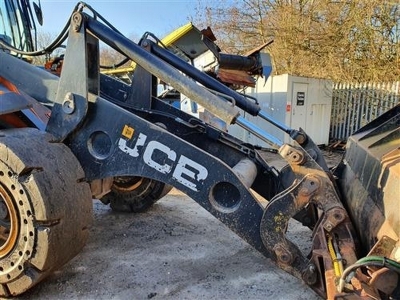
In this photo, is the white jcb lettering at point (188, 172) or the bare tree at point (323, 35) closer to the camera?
the white jcb lettering at point (188, 172)

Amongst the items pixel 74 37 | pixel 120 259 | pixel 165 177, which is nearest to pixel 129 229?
Answer: pixel 120 259

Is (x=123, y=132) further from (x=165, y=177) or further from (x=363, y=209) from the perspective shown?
(x=363, y=209)

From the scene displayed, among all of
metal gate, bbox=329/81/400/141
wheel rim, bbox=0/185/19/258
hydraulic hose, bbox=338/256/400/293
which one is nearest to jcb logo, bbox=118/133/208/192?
wheel rim, bbox=0/185/19/258

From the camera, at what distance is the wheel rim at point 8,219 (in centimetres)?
238

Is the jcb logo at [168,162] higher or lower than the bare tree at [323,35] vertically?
lower

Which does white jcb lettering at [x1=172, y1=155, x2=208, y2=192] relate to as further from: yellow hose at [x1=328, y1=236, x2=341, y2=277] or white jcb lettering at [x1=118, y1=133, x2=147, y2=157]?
yellow hose at [x1=328, y1=236, x2=341, y2=277]

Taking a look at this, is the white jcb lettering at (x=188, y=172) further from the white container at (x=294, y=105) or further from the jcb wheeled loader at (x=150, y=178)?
the white container at (x=294, y=105)

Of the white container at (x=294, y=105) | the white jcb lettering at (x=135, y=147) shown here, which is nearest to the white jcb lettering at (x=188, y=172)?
the white jcb lettering at (x=135, y=147)

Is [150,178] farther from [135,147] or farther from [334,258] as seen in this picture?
[334,258]

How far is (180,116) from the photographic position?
356 cm

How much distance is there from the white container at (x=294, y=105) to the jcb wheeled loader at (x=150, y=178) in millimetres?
7079

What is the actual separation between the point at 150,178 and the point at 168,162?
0.56 feet

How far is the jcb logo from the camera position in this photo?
2434mm

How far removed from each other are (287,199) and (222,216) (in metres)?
0.41
